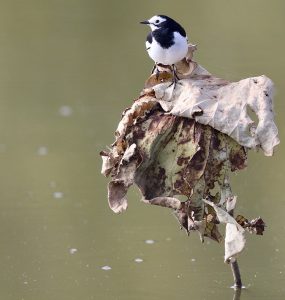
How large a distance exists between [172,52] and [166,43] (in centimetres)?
6

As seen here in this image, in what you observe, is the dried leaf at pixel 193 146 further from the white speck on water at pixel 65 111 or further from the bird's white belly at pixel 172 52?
the white speck on water at pixel 65 111

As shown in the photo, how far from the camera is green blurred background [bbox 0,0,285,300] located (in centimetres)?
422

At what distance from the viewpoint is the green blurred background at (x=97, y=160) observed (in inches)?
166

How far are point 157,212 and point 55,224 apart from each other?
53 centimetres

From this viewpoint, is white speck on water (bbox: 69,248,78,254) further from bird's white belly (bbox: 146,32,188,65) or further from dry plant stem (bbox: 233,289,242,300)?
bird's white belly (bbox: 146,32,188,65)

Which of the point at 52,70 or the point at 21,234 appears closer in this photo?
the point at 21,234

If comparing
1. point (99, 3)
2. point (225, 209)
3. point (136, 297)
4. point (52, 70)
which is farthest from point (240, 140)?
point (99, 3)

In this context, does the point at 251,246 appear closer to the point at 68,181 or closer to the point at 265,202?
the point at 265,202

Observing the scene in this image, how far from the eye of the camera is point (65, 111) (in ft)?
21.9

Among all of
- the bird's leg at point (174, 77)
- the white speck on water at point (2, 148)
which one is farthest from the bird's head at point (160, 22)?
the white speck on water at point (2, 148)

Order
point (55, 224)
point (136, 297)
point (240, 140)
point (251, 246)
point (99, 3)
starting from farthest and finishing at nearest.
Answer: point (99, 3), point (55, 224), point (251, 246), point (136, 297), point (240, 140)

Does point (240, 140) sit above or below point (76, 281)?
above

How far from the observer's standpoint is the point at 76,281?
4.19 metres

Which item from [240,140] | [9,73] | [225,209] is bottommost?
[9,73]
